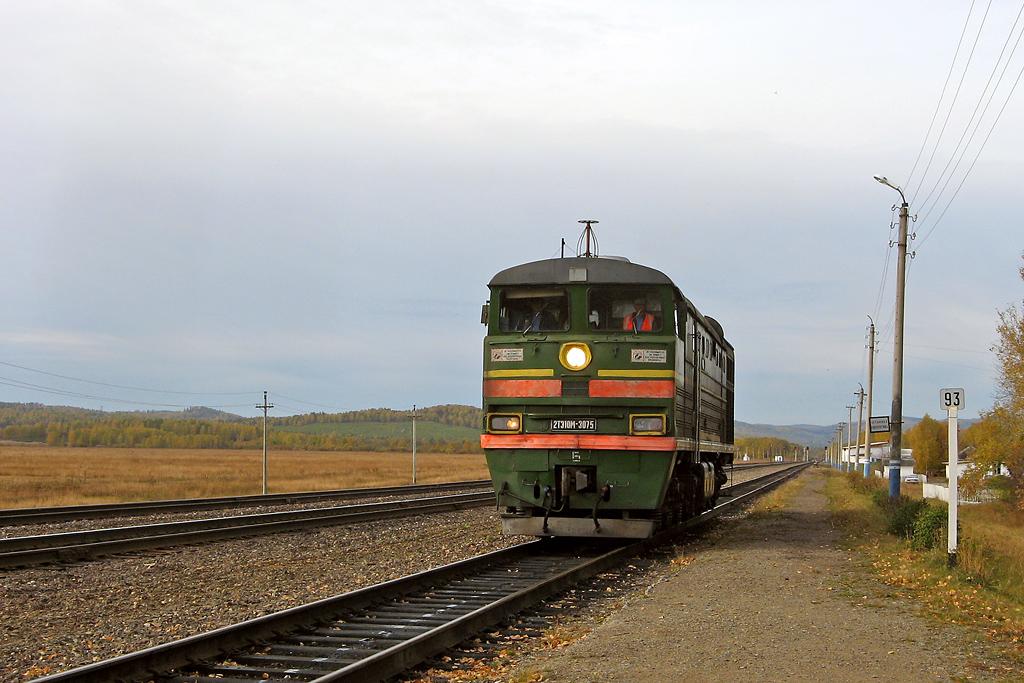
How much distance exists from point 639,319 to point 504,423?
2.56m

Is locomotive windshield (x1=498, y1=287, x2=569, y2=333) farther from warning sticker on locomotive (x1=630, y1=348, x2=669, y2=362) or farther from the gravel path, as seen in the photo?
the gravel path

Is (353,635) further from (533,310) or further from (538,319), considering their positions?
(533,310)

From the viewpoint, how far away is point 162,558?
44.6 feet

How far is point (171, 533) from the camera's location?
55.1ft

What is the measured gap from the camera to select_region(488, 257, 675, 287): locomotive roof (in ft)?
47.6

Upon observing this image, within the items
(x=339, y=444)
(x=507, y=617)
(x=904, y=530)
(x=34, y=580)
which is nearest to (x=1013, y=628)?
(x=507, y=617)

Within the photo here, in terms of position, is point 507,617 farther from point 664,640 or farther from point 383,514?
point 383,514

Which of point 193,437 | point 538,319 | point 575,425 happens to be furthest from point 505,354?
point 193,437

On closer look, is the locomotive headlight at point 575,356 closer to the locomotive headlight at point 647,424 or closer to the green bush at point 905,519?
the locomotive headlight at point 647,424

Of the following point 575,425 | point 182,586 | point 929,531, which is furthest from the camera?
point 929,531

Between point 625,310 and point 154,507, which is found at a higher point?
point 625,310

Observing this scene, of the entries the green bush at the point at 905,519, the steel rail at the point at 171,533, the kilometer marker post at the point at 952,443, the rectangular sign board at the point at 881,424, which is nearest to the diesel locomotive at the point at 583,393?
the kilometer marker post at the point at 952,443

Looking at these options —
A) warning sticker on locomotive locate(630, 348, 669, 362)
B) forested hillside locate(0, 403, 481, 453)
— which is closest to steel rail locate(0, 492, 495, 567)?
warning sticker on locomotive locate(630, 348, 669, 362)

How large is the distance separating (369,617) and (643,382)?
6324mm
